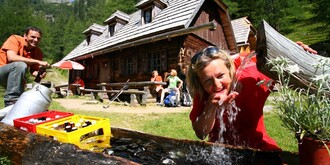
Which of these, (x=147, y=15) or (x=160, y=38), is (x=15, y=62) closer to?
(x=160, y=38)

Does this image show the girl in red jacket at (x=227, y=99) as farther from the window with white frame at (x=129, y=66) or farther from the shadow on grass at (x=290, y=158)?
the window with white frame at (x=129, y=66)

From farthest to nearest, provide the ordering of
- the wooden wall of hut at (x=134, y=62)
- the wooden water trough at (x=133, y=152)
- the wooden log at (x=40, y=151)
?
1. the wooden wall of hut at (x=134, y=62)
2. the wooden water trough at (x=133, y=152)
3. the wooden log at (x=40, y=151)

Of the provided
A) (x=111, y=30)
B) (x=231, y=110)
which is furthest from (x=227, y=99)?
(x=111, y=30)

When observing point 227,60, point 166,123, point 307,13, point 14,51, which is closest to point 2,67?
point 14,51

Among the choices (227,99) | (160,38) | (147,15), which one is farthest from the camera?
(147,15)

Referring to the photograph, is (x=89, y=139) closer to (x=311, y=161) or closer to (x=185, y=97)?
(x=311, y=161)

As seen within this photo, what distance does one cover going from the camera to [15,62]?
4125 millimetres

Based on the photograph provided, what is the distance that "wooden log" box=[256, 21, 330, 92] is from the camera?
134 cm

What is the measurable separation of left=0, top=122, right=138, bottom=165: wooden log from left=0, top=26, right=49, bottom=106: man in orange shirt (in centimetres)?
187

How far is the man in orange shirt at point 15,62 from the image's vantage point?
159 inches

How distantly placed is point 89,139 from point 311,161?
2.40m

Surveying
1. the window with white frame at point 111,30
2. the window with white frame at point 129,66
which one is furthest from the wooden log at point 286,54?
the window with white frame at point 111,30

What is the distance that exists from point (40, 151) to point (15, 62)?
2917 mm

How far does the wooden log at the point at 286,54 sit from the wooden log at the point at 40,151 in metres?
1.11
